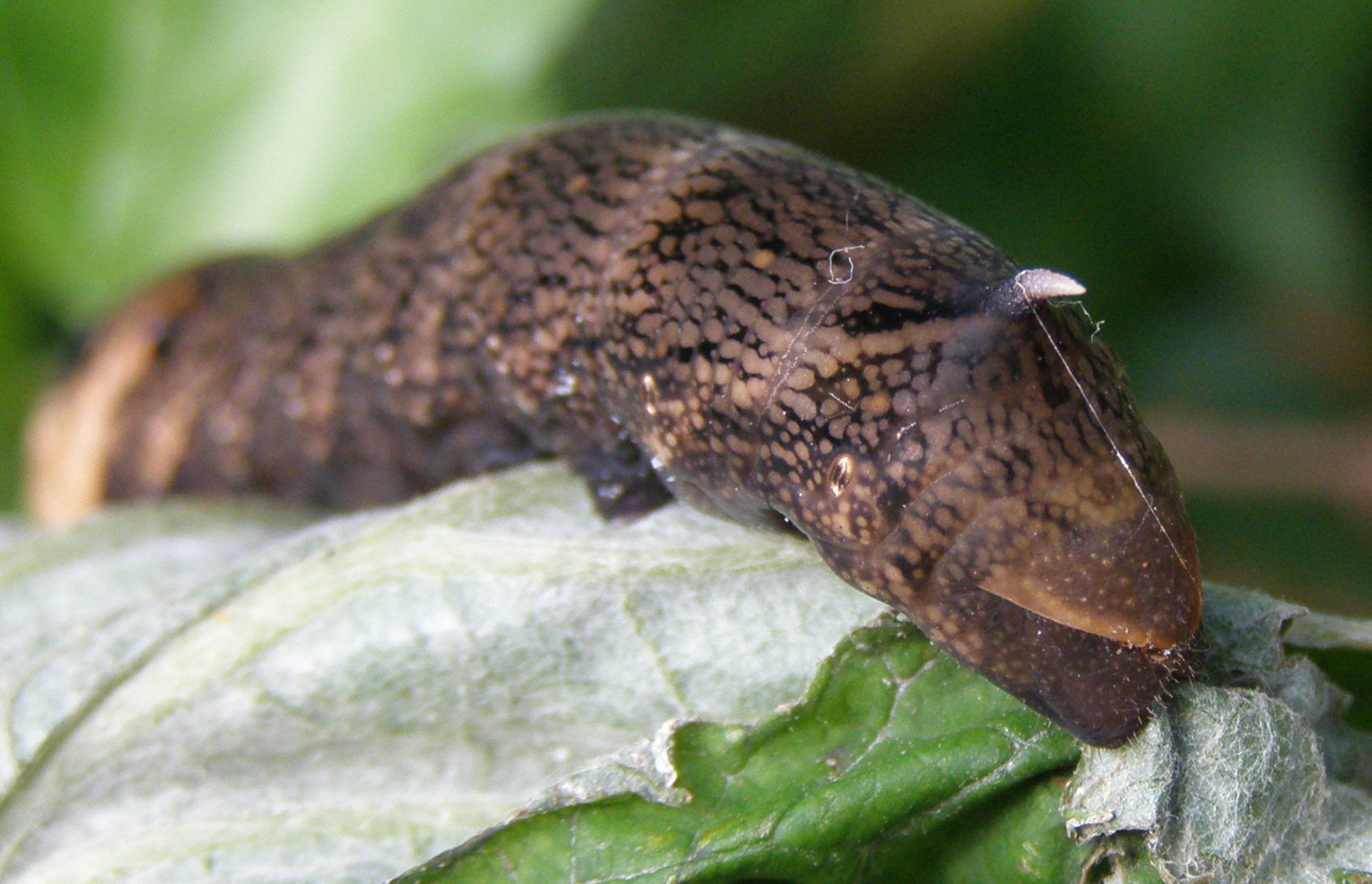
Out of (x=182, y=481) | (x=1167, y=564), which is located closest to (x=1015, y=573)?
(x=1167, y=564)

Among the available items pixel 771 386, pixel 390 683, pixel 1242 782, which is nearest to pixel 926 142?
pixel 771 386

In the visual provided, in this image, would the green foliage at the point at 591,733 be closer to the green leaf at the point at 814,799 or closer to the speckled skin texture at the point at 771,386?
the green leaf at the point at 814,799

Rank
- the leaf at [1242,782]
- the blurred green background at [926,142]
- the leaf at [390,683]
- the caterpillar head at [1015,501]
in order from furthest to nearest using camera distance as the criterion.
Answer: the blurred green background at [926,142]
the leaf at [390,683]
the caterpillar head at [1015,501]
the leaf at [1242,782]

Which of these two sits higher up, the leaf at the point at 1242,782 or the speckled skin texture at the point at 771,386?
the speckled skin texture at the point at 771,386

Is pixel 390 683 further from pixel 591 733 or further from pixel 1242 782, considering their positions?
pixel 1242 782

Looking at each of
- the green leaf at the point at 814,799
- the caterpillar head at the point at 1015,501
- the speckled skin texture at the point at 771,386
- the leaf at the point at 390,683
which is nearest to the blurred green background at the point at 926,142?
the speckled skin texture at the point at 771,386

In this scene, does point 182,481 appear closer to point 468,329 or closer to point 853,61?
point 468,329
